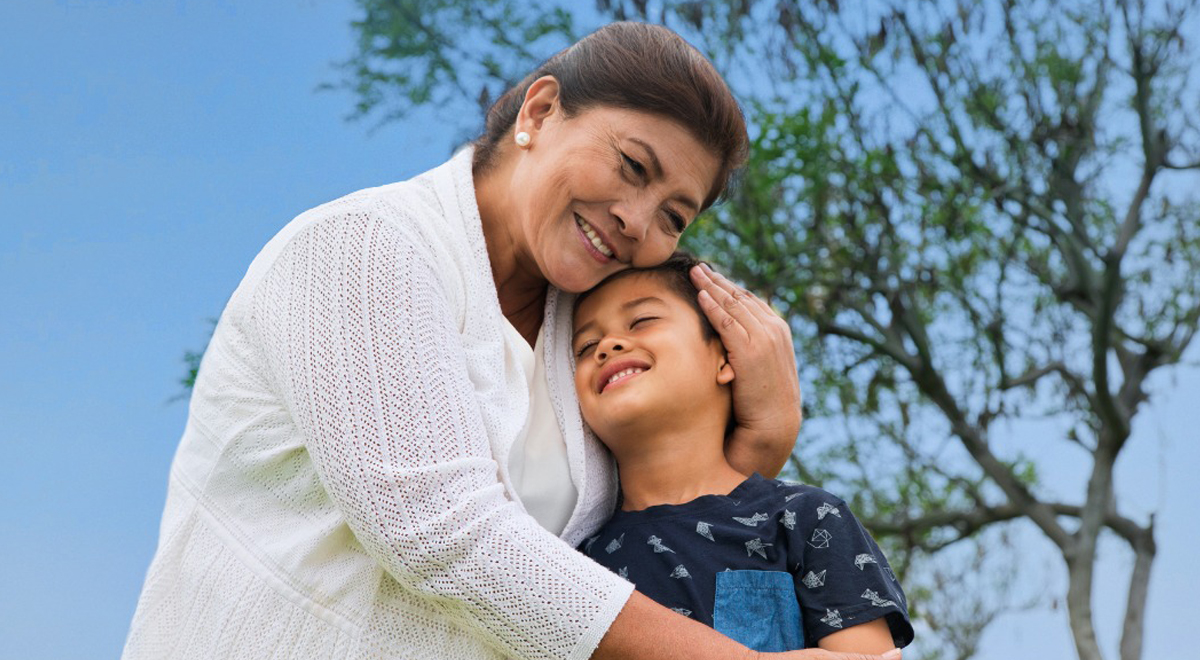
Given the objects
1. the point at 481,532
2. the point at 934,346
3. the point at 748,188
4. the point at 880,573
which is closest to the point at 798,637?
the point at 880,573

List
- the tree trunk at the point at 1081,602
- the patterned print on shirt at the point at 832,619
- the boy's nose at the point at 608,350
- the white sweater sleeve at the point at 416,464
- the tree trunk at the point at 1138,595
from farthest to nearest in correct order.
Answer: the tree trunk at the point at 1138,595
the tree trunk at the point at 1081,602
the boy's nose at the point at 608,350
the patterned print on shirt at the point at 832,619
the white sweater sleeve at the point at 416,464

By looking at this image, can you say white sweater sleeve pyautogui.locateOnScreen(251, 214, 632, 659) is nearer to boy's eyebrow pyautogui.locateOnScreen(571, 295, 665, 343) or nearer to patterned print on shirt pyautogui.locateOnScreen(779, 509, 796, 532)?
patterned print on shirt pyautogui.locateOnScreen(779, 509, 796, 532)

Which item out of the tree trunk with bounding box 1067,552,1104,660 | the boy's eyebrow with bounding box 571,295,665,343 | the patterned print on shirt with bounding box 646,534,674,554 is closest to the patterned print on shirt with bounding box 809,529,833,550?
the patterned print on shirt with bounding box 646,534,674,554

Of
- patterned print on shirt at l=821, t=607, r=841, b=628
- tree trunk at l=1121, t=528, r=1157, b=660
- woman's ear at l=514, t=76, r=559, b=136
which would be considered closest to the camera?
patterned print on shirt at l=821, t=607, r=841, b=628

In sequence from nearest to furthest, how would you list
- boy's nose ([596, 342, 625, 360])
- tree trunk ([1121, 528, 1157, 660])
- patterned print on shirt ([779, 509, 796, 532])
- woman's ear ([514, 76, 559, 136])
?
patterned print on shirt ([779, 509, 796, 532]), woman's ear ([514, 76, 559, 136]), boy's nose ([596, 342, 625, 360]), tree trunk ([1121, 528, 1157, 660])

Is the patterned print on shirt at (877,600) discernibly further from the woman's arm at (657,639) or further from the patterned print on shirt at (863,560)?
the woman's arm at (657,639)

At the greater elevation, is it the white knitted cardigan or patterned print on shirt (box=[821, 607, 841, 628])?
patterned print on shirt (box=[821, 607, 841, 628])

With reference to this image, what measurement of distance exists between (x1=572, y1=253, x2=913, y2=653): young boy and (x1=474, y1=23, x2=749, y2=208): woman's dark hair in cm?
35

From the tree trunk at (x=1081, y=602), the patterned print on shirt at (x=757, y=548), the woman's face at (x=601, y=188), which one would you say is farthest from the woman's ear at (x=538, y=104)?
the tree trunk at (x=1081, y=602)

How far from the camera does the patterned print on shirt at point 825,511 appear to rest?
2316 mm

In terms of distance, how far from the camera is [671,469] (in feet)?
8.27

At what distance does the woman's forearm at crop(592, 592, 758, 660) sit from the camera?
187 cm

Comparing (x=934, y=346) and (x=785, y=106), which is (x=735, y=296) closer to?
(x=785, y=106)

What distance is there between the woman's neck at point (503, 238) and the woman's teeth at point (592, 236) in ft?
0.44
